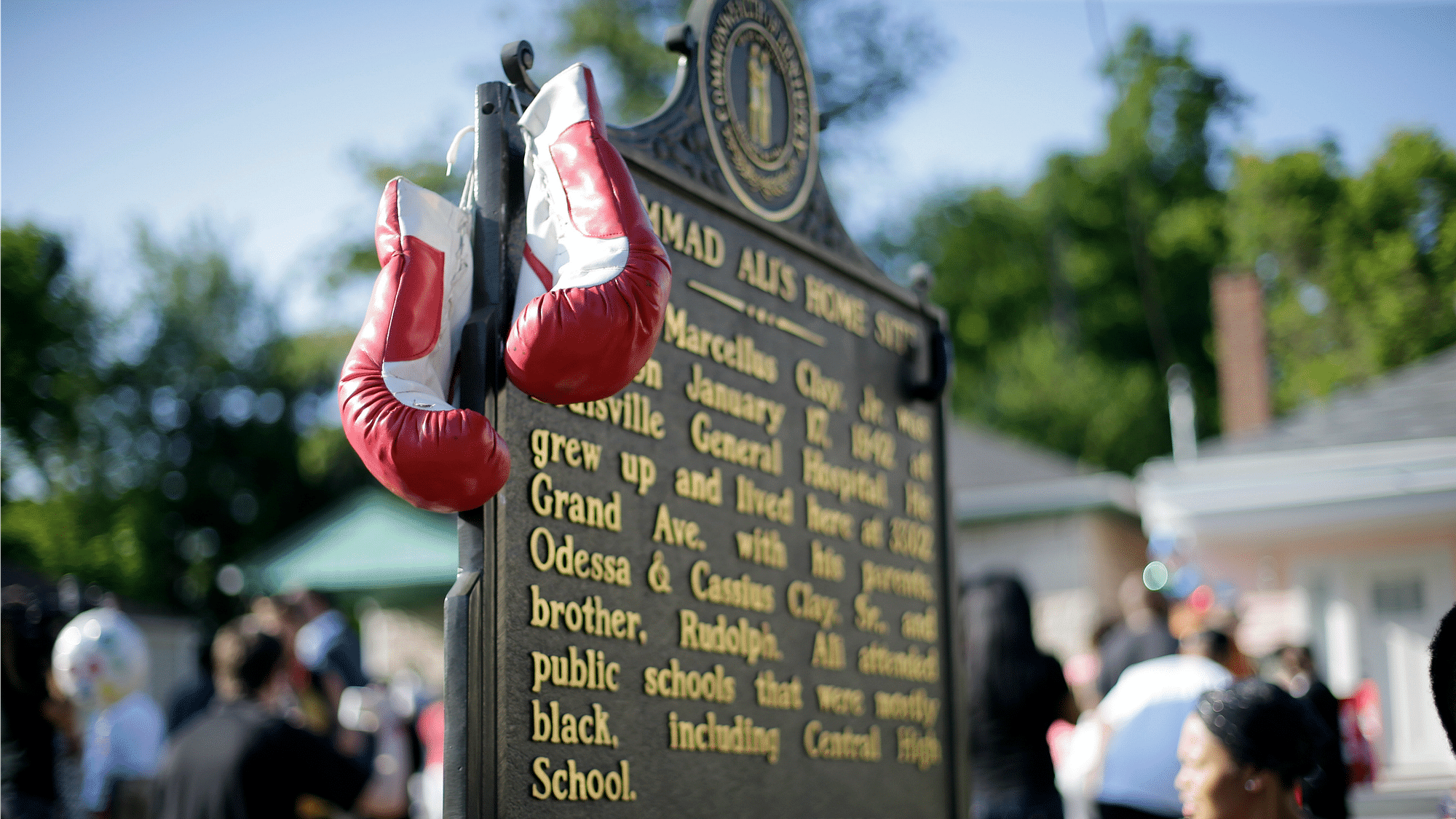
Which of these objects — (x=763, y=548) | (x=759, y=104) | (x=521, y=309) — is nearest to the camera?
(x=521, y=309)

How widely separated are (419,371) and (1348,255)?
1157 inches

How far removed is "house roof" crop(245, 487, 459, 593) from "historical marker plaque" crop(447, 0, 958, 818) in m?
10.4

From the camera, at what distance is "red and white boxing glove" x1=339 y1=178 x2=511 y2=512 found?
270 centimetres

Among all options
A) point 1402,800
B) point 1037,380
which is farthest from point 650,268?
point 1037,380

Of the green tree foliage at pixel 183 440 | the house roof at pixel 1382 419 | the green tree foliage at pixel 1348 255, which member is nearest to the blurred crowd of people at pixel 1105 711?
the house roof at pixel 1382 419

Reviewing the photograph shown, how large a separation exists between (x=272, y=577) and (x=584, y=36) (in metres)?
14.3

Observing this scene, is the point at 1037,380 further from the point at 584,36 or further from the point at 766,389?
the point at 766,389

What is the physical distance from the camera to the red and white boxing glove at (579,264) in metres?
2.87

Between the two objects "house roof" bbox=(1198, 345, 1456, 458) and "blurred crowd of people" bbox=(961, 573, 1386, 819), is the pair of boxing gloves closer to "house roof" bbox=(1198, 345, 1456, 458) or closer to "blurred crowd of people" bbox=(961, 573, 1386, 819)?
"blurred crowd of people" bbox=(961, 573, 1386, 819)

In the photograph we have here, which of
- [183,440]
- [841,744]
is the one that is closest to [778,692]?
[841,744]

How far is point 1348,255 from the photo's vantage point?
28.5m

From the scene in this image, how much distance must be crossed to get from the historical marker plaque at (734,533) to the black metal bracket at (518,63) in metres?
0.41

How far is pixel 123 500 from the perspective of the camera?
1367 inches

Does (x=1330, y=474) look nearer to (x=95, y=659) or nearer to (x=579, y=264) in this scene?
(x=95, y=659)
